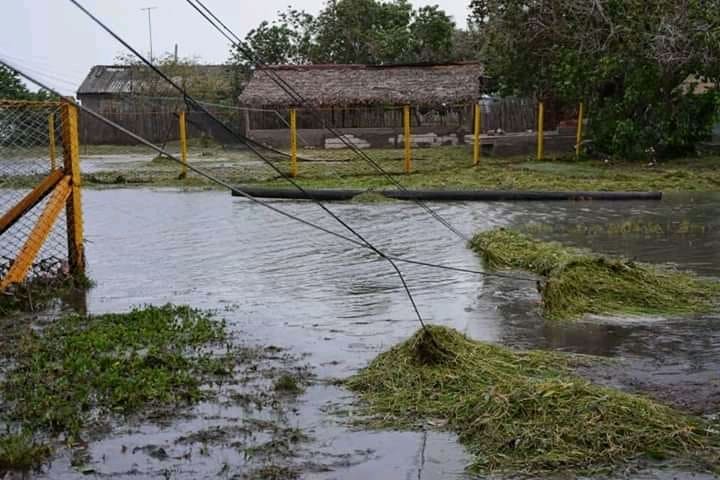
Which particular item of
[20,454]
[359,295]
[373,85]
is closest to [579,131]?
[373,85]

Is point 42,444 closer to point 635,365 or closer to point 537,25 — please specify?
point 635,365

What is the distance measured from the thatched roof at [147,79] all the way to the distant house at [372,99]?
26.7 feet

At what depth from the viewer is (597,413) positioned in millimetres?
5348

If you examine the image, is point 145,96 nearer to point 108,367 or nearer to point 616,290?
point 616,290

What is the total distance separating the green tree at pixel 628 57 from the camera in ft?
79.0

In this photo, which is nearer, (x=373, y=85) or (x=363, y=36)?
(x=373, y=85)

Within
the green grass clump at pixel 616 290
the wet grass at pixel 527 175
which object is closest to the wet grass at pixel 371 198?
the wet grass at pixel 527 175

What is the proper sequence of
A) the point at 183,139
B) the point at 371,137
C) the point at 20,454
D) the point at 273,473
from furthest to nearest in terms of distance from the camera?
the point at 371,137 < the point at 183,139 < the point at 20,454 < the point at 273,473

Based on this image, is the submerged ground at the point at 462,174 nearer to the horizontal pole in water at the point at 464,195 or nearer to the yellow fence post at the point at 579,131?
the yellow fence post at the point at 579,131

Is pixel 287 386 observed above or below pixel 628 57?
below

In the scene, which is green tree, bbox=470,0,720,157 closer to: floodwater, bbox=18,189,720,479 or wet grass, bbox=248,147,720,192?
wet grass, bbox=248,147,720,192

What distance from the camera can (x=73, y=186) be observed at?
9867mm

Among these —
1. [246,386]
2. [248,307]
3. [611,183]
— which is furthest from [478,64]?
[246,386]

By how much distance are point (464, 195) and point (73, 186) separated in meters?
10.0
